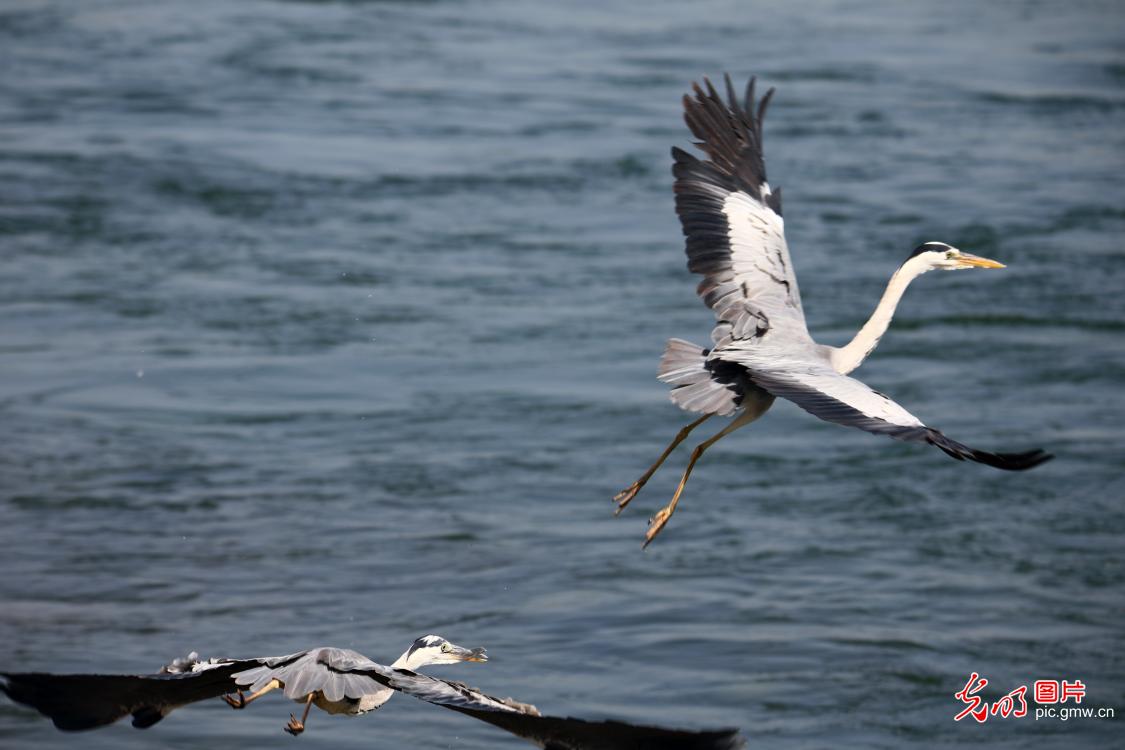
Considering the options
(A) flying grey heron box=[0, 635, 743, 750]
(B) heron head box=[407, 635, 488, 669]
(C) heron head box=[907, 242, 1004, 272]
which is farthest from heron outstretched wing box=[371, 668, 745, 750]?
(C) heron head box=[907, 242, 1004, 272]

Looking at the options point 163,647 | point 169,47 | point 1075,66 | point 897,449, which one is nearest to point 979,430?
point 897,449

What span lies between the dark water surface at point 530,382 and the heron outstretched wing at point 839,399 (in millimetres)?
3477

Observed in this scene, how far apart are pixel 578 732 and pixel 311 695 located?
1298mm

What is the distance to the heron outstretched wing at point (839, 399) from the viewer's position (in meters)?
6.99

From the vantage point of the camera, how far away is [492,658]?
12.0 m

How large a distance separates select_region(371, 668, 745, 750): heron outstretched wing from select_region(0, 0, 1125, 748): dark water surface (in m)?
4.95

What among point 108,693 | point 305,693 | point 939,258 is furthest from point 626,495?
point 108,693

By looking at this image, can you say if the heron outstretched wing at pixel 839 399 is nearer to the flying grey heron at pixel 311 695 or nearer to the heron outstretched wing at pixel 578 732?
the heron outstretched wing at pixel 578 732

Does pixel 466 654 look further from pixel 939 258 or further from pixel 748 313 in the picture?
pixel 939 258

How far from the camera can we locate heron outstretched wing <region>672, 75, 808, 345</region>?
945 centimetres

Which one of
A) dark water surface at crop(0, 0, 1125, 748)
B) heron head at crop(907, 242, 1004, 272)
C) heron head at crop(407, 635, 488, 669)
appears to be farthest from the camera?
dark water surface at crop(0, 0, 1125, 748)

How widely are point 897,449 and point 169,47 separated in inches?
593

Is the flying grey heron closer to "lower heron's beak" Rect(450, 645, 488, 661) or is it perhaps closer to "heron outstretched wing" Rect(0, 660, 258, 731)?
"heron outstretched wing" Rect(0, 660, 258, 731)

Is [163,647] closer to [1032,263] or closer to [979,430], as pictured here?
[979,430]
